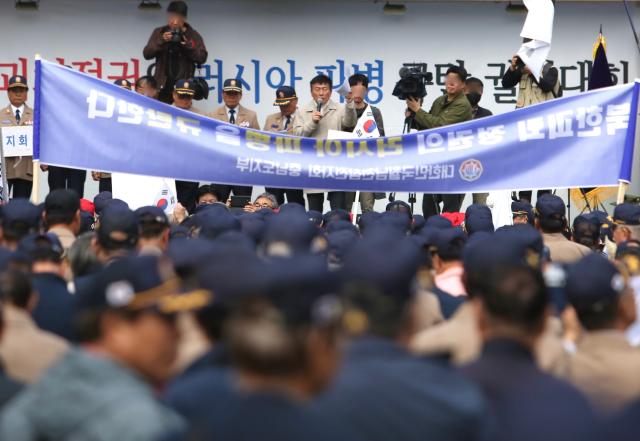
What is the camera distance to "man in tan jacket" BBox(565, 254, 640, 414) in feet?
16.0

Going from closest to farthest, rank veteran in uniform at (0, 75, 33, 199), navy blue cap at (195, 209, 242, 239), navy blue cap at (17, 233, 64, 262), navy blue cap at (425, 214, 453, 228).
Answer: navy blue cap at (17, 233, 64, 262), navy blue cap at (195, 209, 242, 239), navy blue cap at (425, 214, 453, 228), veteran in uniform at (0, 75, 33, 199)

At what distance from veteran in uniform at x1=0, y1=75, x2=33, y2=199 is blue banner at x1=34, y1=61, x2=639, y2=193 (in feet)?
13.0

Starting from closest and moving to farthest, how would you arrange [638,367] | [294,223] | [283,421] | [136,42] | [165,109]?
[283,421] → [638,367] → [294,223] → [165,109] → [136,42]

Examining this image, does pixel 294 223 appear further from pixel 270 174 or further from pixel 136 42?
pixel 136 42

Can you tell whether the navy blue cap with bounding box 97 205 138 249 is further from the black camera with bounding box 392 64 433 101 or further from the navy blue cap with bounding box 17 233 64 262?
the black camera with bounding box 392 64 433 101

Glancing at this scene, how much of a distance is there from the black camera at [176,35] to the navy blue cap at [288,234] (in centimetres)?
990

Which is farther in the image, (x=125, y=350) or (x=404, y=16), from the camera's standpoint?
(x=404, y=16)

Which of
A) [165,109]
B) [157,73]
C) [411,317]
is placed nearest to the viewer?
[411,317]

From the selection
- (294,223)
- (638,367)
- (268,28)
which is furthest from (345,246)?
(268,28)

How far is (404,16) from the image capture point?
18.4m

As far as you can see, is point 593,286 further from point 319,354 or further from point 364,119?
point 364,119

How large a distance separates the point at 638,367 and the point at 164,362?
173 cm

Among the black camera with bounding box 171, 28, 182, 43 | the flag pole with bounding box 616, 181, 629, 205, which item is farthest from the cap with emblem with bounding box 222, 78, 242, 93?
the flag pole with bounding box 616, 181, 629, 205

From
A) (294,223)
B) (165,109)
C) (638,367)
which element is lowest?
(638,367)
